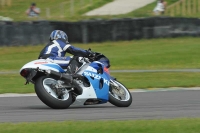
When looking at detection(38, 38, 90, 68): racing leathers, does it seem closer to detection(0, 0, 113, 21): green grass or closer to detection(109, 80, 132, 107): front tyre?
detection(109, 80, 132, 107): front tyre

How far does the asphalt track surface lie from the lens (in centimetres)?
900

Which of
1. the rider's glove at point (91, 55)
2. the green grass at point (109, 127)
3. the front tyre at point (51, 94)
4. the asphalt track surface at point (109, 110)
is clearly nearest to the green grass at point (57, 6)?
the asphalt track surface at point (109, 110)

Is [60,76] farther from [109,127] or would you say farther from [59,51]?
[109,127]

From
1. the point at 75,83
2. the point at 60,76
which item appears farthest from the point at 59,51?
the point at 75,83

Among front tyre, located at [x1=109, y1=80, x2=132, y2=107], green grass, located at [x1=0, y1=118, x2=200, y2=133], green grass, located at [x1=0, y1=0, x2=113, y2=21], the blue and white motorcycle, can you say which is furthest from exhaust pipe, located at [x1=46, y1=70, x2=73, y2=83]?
green grass, located at [x1=0, y1=0, x2=113, y2=21]

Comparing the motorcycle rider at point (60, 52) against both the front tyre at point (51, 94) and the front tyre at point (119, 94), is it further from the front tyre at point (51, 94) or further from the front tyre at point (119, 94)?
the front tyre at point (119, 94)

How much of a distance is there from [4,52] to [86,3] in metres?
11.7

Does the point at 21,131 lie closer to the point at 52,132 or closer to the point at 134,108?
the point at 52,132

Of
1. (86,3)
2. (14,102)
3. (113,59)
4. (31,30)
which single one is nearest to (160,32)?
(113,59)

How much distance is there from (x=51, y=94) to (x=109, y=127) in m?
2.40

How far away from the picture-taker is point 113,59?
846 inches

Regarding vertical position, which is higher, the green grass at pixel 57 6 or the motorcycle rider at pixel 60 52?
the motorcycle rider at pixel 60 52

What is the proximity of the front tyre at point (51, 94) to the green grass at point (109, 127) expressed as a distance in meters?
1.54

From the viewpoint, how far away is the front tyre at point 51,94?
9.63 m
